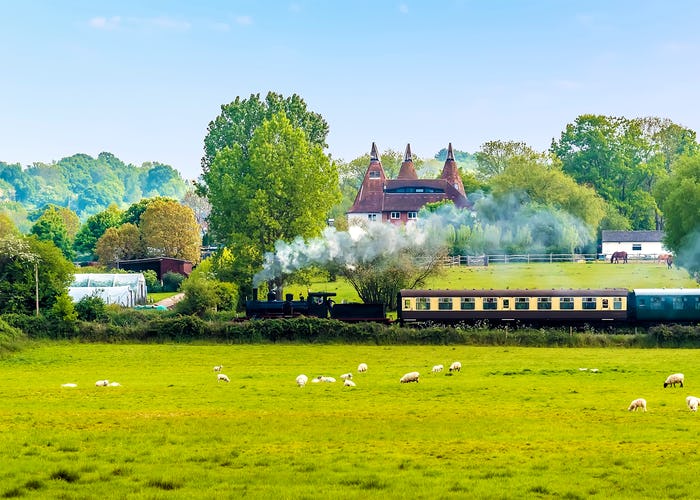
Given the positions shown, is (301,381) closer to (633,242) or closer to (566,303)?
(566,303)

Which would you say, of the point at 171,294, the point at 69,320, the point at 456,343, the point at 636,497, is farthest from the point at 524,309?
the point at 171,294

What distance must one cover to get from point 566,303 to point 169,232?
99089 millimetres

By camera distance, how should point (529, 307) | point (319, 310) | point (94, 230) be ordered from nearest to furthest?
1. point (529, 307)
2. point (319, 310)
3. point (94, 230)

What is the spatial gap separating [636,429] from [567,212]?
4278 inches

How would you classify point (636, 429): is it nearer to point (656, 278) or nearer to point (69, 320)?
point (69, 320)

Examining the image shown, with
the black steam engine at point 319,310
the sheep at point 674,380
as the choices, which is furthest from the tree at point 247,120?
the sheep at point 674,380

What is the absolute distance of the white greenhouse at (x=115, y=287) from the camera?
104375 mm

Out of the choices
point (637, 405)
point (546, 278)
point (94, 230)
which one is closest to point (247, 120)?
point (546, 278)

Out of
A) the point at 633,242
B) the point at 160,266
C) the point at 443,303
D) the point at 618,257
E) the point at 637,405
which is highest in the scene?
the point at 633,242

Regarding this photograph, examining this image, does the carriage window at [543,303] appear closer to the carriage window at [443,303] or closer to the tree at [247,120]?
the carriage window at [443,303]

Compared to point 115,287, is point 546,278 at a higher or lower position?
higher

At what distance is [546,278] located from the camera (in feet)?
365

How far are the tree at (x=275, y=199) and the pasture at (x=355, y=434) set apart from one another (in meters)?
38.5

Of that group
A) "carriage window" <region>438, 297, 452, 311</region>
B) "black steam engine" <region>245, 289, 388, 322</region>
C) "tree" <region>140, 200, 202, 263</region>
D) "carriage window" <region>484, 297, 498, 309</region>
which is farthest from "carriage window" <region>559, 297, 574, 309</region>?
"tree" <region>140, 200, 202, 263</region>
